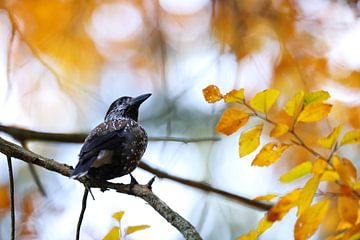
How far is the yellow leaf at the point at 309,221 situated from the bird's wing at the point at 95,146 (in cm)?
117

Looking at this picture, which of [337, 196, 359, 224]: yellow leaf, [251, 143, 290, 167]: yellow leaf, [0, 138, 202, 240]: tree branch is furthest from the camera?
[0, 138, 202, 240]: tree branch

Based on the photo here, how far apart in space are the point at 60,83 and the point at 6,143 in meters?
1.92

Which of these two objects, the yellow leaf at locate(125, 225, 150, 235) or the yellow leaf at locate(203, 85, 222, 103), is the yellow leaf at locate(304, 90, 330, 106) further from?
the yellow leaf at locate(125, 225, 150, 235)

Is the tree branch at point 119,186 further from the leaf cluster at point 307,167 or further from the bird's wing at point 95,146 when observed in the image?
the leaf cluster at point 307,167

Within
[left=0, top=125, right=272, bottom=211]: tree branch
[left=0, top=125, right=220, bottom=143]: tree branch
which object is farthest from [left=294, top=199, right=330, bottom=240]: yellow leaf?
[left=0, top=125, right=272, bottom=211]: tree branch

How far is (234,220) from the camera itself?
711 centimetres

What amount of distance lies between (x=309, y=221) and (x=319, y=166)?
203 mm

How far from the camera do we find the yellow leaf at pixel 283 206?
7.07ft

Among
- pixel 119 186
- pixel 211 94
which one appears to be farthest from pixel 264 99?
pixel 119 186

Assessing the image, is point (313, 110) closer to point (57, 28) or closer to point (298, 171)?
point (298, 171)

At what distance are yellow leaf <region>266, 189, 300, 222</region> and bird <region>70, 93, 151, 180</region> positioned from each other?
3.42 feet

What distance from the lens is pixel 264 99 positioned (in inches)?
91.2

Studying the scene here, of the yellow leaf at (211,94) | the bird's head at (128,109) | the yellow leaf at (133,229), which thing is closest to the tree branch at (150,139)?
the bird's head at (128,109)

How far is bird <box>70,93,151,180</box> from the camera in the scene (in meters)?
3.09
